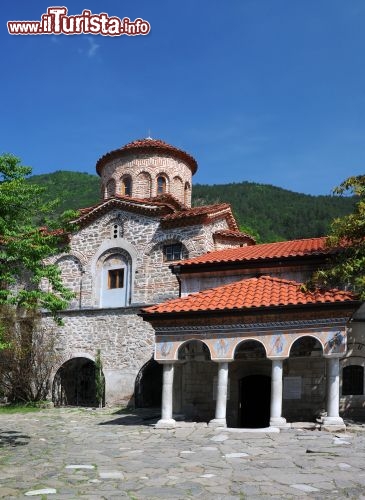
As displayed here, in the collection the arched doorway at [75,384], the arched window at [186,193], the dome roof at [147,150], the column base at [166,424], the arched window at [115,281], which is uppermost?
the dome roof at [147,150]

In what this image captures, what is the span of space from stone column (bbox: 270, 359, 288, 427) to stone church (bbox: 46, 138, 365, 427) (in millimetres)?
32

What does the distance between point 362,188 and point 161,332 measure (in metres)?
6.10

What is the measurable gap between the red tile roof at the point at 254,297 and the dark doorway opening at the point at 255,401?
8.04 feet

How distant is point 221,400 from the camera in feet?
42.0

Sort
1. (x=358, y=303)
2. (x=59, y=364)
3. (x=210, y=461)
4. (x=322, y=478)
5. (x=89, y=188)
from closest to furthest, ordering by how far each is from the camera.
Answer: (x=322, y=478)
(x=210, y=461)
(x=358, y=303)
(x=59, y=364)
(x=89, y=188)

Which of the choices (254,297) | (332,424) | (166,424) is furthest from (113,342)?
(332,424)

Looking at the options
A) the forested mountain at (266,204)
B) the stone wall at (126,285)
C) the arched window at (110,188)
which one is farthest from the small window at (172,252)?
the forested mountain at (266,204)

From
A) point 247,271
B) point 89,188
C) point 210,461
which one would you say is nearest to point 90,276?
point 247,271

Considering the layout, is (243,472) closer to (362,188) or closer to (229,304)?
(229,304)

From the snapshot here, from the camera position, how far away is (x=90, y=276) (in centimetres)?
2183

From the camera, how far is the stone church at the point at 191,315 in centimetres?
1267

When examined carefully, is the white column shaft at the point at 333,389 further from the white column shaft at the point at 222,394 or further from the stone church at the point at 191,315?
the white column shaft at the point at 222,394

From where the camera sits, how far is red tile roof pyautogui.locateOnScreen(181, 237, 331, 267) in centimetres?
1540

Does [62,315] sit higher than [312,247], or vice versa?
[312,247]
